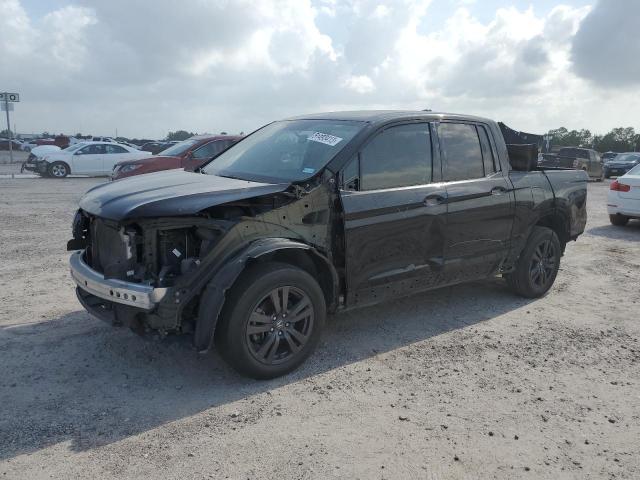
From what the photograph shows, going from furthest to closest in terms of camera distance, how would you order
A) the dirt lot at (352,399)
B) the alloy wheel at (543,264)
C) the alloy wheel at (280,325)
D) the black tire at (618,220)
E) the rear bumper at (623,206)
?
the black tire at (618,220)
the rear bumper at (623,206)
the alloy wheel at (543,264)
the alloy wheel at (280,325)
the dirt lot at (352,399)

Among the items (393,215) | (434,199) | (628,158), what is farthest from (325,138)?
(628,158)

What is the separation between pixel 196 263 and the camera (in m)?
3.75

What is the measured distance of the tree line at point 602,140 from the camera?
66.8m

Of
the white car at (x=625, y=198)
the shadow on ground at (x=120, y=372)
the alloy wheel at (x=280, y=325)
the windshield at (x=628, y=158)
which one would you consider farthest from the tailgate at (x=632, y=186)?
the windshield at (x=628, y=158)

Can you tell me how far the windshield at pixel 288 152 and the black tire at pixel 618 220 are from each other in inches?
360

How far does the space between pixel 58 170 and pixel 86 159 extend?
Answer: 112 centimetres

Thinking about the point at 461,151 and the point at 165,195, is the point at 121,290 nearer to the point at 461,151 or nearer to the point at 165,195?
the point at 165,195

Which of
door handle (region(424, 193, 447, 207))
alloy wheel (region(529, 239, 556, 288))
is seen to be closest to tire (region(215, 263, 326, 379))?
door handle (region(424, 193, 447, 207))

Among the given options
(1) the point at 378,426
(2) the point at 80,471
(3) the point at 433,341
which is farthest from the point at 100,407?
(3) the point at 433,341

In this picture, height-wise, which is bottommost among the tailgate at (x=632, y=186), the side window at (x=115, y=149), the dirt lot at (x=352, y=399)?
the dirt lot at (x=352, y=399)

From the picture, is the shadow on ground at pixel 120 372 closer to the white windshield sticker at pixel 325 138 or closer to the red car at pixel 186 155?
the white windshield sticker at pixel 325 138

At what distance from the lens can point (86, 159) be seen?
22422mm

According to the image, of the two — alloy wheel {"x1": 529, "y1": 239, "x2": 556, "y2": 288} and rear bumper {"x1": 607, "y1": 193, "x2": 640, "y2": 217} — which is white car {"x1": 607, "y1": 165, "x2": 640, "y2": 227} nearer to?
rear bumper {"x1": 607, "y1": 193, "x2": 640, "y2": 217}

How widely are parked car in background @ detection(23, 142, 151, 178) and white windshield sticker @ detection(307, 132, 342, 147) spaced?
18.9 m
